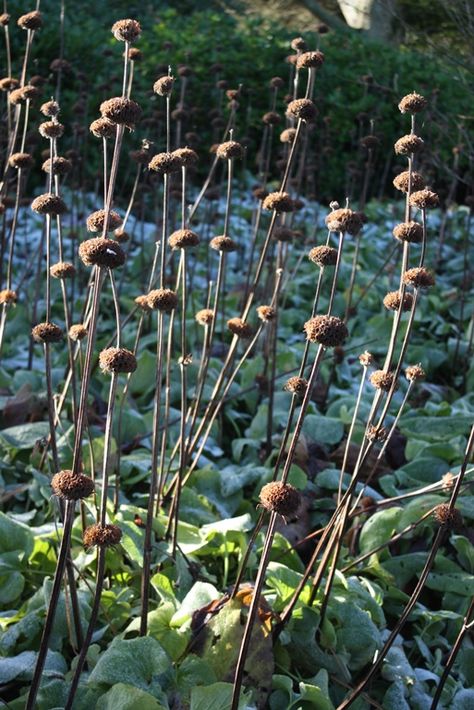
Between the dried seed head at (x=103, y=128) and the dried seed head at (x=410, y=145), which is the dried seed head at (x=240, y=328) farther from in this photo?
the dried seed head at (x=103, y=128)

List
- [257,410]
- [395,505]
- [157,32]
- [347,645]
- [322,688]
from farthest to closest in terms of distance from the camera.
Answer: [157,32], [257,410], [395,505], [347,645], [322,688]

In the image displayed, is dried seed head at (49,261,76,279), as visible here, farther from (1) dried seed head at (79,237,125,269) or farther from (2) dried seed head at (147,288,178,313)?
(1) dried seed head at (79,237,125,269)

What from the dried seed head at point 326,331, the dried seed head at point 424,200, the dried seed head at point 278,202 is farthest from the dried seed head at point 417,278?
the dried seed head at point 278,202

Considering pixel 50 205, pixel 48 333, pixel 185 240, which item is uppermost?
pixel 50 205

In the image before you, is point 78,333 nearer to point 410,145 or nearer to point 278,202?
point 278,202

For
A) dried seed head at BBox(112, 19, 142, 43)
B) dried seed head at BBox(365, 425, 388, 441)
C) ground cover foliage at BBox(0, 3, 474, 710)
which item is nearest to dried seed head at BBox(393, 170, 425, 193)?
ground cover foliage at BBox(0, 3, 474, 710)

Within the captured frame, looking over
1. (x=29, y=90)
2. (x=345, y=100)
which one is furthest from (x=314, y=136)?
(x=29, y=90)

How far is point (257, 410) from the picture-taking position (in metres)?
3.79

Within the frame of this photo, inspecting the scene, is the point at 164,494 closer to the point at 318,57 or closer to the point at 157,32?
the point at 318,57

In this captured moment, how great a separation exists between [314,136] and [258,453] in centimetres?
546

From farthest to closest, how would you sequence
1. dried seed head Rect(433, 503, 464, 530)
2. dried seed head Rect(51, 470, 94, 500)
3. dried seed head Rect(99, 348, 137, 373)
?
dried seed head Rect(433, 503, 464, 530), dried seed head Rect(99, 348, 137, 373), dried seed head Rect(51, 470, 94, 500)

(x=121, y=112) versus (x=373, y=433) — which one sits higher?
(x=121, y=112)

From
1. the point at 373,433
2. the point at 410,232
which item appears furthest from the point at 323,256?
the point at 373,433

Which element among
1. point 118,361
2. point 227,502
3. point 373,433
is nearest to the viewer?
point 118,361
